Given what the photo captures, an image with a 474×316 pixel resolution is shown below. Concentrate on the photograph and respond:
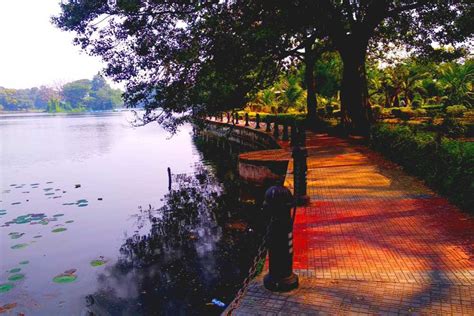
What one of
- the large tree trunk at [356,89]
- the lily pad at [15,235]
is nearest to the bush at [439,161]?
the large tree trunk at [356,89]

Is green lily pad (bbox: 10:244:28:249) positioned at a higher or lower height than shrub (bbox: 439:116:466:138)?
lower

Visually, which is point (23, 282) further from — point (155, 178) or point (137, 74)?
point (155, 178)

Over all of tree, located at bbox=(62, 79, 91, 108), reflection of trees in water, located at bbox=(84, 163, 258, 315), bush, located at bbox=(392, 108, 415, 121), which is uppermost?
tree, located at bbox=(62, 79, 91, 108)

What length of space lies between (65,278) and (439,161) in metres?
9.17

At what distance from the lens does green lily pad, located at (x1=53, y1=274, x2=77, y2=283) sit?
9289mm

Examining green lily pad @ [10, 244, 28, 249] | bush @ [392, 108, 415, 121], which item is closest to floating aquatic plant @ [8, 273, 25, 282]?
green lily pad @ [10, 244, 28, 249]

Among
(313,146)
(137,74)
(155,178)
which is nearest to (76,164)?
(155,178)

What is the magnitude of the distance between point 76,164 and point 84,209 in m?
14.6

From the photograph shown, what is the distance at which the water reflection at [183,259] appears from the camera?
7.94 metres

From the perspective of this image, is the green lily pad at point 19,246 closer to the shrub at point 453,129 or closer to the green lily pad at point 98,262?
the green lily pad at point 98,262

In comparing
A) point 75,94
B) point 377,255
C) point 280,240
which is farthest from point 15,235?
point 75,94

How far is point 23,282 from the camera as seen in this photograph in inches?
367

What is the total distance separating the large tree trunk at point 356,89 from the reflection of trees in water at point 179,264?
24.9 ft

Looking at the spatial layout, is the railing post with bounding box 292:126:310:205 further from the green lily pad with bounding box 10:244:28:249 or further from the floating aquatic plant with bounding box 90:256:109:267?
the green lily pad with bounding box 10:244:28:249
